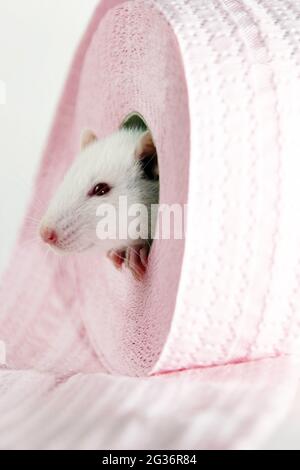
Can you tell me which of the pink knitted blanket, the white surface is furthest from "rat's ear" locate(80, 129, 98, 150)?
the white surface

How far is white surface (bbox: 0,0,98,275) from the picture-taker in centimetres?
95

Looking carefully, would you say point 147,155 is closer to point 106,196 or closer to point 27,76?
point 106,196

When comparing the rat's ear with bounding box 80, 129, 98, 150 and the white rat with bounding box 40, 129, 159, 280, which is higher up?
the rat's ear with bounding box 80, 129, 98, 150

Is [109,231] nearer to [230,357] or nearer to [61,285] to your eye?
[230,357]

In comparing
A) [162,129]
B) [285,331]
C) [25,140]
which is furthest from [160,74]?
[25,140]

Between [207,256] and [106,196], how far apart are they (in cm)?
11

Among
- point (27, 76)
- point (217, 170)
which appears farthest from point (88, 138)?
point (27, 76)

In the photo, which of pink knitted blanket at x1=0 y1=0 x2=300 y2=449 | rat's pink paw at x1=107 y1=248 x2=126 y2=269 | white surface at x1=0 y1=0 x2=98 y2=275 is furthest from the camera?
white surface at x1=0 y1=0 x2=98 y2=275

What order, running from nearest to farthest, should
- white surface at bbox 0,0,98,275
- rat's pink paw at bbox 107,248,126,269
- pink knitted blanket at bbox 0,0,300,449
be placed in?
pink knitted blanket at bbox 0,0,300,449, rat's pink paw at bbox 107,248,126,269, white surface at bbox 0,0,98,275

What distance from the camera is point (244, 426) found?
1.58ft

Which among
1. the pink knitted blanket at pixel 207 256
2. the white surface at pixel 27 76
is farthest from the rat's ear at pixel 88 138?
the white surface at pixel 27 76

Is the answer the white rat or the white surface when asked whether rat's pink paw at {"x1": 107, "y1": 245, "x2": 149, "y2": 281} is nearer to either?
the white rat

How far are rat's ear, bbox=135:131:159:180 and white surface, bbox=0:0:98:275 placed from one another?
1.19 feet
